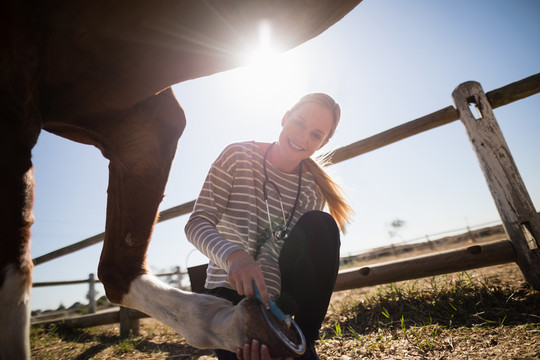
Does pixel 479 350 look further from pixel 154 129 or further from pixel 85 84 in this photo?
pixel 85 84

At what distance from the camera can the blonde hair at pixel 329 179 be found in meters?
1.48

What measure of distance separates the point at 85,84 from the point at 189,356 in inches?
78.1

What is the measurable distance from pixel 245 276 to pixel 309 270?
511mm

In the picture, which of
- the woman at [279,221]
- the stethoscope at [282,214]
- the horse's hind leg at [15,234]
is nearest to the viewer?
the horse's hind leg at [15,234]

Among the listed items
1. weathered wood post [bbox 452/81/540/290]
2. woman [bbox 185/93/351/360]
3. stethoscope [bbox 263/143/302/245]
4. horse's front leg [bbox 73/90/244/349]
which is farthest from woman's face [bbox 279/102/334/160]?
weathered wood post [bbox 452/81/540/290]

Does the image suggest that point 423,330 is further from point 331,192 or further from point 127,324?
point 127,324

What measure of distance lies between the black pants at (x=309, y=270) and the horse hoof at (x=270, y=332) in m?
0.41

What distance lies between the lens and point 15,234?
52 cm

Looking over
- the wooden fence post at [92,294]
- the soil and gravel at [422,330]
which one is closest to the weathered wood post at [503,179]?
the soil and gravel at [422,330]

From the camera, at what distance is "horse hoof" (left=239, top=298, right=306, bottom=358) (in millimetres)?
570

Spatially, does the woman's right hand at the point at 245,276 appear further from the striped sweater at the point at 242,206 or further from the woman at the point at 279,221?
the striped sweater at the point at 242,206

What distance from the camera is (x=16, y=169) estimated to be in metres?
0.51

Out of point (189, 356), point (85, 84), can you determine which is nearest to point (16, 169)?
point (85, 84)

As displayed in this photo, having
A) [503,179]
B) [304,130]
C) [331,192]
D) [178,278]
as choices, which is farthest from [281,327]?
[178,278]
